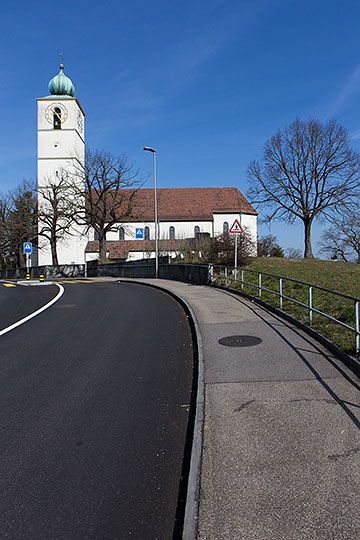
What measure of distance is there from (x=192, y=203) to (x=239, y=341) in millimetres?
69109

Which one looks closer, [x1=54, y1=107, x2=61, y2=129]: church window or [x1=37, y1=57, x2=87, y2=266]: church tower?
[x1=37, y1=57, x2=87, y2=266]: church tower

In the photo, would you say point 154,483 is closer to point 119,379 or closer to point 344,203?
point 119,379

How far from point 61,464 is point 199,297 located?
1292cm

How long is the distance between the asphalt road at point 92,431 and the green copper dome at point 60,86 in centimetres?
6980

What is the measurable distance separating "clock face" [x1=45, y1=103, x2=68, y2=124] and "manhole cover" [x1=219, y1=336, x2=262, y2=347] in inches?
2658

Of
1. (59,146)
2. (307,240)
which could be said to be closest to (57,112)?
(59,146)

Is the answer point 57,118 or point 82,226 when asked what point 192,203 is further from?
point 57,118

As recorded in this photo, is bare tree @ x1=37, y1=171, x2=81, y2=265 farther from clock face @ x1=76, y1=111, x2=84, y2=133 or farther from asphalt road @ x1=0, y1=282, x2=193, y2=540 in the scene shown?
asphalt road @ x1=0, y1=282, x2=193, y2=540

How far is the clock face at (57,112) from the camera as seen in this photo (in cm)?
7050

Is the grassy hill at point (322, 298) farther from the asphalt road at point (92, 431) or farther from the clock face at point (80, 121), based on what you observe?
the clock face at point (80, 121)

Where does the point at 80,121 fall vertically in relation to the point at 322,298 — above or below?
above

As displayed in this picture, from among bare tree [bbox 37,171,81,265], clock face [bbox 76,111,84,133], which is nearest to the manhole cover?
bare tree [bbox 37,171,81,265]

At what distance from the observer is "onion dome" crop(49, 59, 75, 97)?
239 feet

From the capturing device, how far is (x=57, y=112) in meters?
70.7
